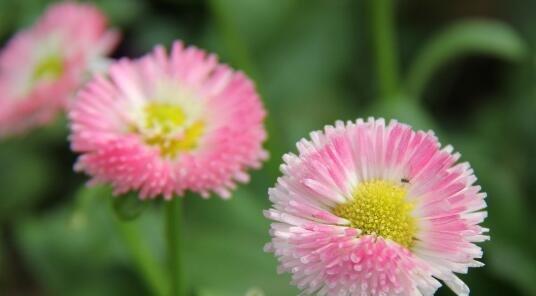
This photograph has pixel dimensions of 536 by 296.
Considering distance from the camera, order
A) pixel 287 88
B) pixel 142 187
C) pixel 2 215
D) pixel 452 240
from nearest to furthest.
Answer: pixel 452 240 < pixel 142 187 < pixel 2 215 < pixel 287 88

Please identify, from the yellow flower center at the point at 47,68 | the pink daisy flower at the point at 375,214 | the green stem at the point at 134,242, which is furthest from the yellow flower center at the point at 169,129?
the yellow flower center at the point at 47,68

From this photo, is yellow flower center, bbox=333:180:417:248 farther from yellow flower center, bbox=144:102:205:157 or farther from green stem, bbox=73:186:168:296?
green stem, bbox=73:186:168:296

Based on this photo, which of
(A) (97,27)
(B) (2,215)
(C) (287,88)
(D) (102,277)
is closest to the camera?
(A) (97,27)

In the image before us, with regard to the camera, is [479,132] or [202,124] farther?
[479,132]

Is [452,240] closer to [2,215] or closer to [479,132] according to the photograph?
[479,132]

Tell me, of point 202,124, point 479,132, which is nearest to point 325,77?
point 479,132

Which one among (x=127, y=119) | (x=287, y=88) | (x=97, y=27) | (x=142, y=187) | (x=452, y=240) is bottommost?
(x=452, y=240)

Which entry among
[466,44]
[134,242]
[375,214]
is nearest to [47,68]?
[134,242]

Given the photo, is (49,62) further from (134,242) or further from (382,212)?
(382,212)

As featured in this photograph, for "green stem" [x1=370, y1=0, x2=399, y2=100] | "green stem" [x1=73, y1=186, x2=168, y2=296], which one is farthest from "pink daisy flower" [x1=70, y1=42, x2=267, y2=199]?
"green stem" [x1=370, y1=0, x2=399, y2=100]
